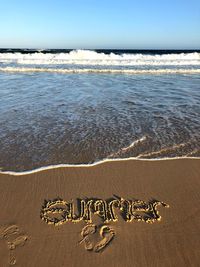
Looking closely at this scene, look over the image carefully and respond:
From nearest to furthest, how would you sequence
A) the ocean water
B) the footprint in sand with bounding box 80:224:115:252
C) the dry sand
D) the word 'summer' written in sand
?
1. the dry sand
2. the footprint in sand with bounding box 80:224:115:252
3. the word 'summer' written in sand
4. the ocean water

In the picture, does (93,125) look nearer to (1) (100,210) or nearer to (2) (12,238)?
(1) (100,210)

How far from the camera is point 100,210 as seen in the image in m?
3.90

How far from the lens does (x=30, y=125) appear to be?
7.26 meters

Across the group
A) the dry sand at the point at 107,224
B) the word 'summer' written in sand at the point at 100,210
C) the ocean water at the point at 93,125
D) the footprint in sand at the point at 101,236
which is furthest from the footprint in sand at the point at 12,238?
the ocean water at the point at 93,125

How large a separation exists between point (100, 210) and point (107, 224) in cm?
29

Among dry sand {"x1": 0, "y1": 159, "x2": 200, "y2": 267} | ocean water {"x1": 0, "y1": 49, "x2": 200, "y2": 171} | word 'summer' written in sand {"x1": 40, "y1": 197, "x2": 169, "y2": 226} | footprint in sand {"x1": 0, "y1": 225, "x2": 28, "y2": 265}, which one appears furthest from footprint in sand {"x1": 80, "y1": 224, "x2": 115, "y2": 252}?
ocean water {"x1": 0, "y1": 49, "x2": 200, "y2": 171}

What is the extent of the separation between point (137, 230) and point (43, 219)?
4.03 feet

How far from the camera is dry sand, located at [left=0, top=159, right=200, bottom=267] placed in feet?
10.4

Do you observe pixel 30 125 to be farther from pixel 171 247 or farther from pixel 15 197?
pixel 171 247

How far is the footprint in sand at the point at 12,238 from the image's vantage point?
3.19m

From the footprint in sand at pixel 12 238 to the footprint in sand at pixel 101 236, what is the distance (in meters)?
0.72

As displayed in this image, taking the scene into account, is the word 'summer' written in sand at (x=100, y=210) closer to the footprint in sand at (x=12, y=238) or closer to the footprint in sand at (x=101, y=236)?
the footprint in sand at (x=101, y=236)

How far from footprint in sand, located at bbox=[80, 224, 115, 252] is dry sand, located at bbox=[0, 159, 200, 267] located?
0.04 ft

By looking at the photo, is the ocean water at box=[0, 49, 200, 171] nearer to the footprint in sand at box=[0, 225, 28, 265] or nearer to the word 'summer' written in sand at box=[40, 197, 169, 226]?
the word 'summer' written in sand at box=[40, 197, 169, 226]
